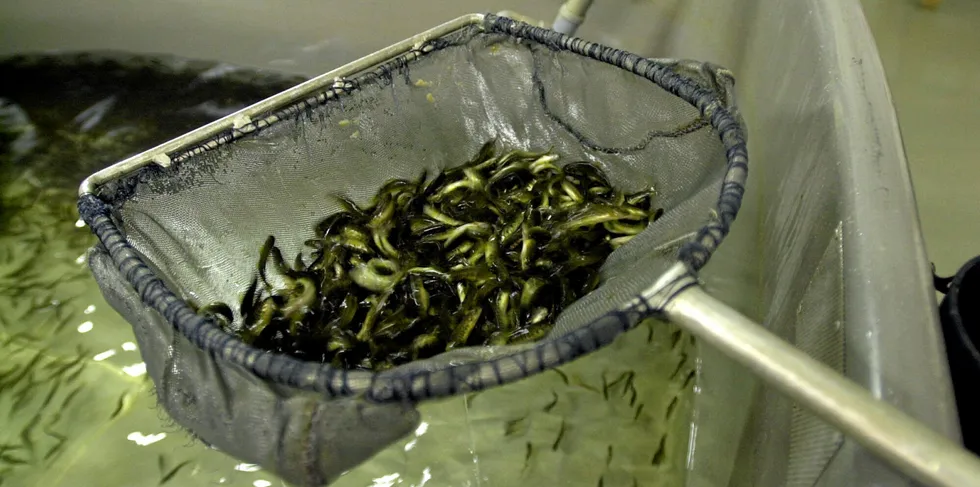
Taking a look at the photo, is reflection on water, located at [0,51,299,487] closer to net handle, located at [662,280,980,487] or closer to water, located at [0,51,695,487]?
water, located at [0,51,695,487]

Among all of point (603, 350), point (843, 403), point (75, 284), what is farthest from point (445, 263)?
point (75, 284)

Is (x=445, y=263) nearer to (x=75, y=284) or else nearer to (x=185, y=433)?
(x=185, y=433)

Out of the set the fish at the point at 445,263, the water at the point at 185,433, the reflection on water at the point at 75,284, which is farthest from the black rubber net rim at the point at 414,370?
the water at the point at 185,433

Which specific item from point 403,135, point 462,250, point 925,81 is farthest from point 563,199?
point 925,81

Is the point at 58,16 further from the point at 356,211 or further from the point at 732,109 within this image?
the point at 732,109

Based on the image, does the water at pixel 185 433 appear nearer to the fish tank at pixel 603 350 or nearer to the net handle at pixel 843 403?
the fish tank at pixel 603 350

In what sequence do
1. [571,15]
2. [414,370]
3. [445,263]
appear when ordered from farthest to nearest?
1. [571,15]
2. [445,263]
3. [414,370]
